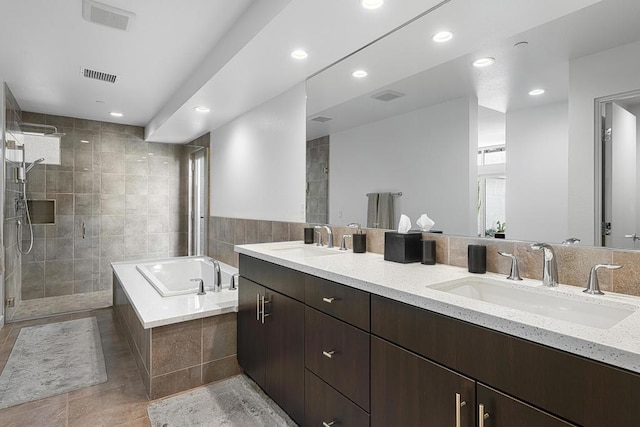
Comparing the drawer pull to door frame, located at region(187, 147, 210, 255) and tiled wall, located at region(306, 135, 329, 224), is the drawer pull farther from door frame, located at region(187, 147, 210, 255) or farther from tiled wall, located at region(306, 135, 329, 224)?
door frame, located at region(187, 147, 210, 255)

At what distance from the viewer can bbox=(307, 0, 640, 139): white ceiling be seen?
1.28 metres

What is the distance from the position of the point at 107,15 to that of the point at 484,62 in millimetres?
2264

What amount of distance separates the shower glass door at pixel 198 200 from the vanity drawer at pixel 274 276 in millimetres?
2524

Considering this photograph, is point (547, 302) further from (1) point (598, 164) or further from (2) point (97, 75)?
(2) point (97, 75)

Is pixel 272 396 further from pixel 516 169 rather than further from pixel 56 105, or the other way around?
pixel 56 105

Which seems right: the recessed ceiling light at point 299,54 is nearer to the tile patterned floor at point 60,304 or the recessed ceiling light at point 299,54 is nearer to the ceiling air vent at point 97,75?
the ceiling air vent at point 97,75

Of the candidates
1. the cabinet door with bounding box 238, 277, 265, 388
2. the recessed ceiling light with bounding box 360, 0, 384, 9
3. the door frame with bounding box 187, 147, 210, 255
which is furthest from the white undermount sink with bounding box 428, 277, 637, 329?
the door frame with bounding box 187, 147, 210, 255

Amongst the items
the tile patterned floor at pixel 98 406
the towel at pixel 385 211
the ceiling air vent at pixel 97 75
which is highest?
the ceiling air vent at pixel 97 75

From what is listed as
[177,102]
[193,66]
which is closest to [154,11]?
[193,66]

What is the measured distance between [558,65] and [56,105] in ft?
16.5

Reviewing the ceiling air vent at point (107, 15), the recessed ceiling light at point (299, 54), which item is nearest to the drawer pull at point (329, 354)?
the recessed ceiling light at point (299, 54)

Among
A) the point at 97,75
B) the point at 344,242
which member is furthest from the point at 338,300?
the point at 97,75

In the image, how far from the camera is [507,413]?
0.91m

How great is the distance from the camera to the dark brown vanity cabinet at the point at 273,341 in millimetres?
1792
